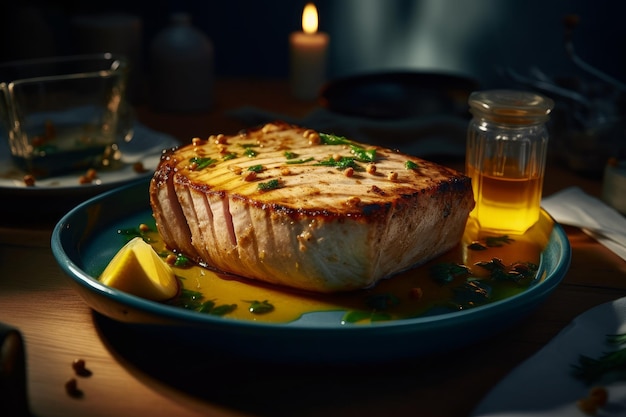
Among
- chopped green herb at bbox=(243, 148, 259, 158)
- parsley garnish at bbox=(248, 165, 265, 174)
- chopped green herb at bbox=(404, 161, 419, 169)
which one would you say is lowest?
chopped green herb at bbox=(243, 148, 259, 158)

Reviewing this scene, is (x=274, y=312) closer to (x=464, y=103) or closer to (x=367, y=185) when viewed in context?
(x=367, y=185)

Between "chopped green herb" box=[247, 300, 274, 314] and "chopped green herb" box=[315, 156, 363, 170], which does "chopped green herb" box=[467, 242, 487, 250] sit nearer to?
"chopped green herb" box=[315, 156, 363, 170]

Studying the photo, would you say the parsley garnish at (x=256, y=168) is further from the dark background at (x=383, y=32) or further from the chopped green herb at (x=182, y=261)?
the dark background at (x=383, y=32)

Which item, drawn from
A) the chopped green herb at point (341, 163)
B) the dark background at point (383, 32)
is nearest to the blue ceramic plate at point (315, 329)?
the chopped green herb at point (341, 163)

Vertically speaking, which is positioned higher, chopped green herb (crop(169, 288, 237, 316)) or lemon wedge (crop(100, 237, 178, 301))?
lemon wedge (crop(100, 237, 178, 301))

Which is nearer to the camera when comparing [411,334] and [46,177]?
[411,334]

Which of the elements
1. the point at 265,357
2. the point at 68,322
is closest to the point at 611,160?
the point at 265,357

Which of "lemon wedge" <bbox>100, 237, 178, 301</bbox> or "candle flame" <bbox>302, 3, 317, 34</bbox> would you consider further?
"candle flame" <bbox>302, 3, 317, 34</bbox>

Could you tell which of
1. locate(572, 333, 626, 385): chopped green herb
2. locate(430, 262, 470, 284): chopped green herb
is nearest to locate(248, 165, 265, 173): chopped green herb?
locate(430, 262, 470, 284): chopped green herb
